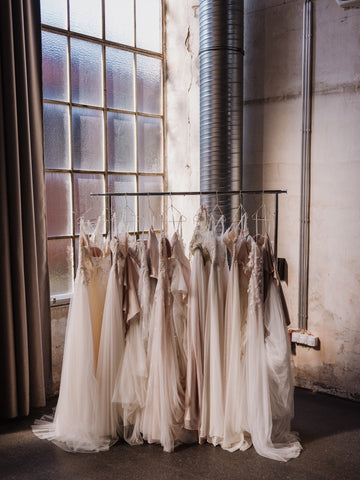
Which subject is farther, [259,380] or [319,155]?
[319,155]

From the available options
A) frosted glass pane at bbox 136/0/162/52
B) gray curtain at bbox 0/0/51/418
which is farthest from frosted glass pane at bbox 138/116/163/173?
gray curtain at bbox 0/0/51/418

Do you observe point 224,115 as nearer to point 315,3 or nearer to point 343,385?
point 315,3

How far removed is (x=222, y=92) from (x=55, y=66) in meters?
1.24

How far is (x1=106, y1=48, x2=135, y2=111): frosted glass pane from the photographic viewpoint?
4.06 m

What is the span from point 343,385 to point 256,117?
2.10 metres

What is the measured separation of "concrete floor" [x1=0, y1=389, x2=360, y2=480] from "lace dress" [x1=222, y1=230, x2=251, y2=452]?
0.35ft

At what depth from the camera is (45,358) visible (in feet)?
11.5

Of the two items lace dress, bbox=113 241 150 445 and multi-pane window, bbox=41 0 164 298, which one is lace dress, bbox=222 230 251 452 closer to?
lace dress, bbox=113 241 150 445

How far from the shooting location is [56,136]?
12.2 feet

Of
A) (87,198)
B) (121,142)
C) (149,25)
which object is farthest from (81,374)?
(149,25)

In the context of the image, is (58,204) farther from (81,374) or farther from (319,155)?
(319,155)

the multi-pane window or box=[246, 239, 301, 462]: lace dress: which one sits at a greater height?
the multi-pane window

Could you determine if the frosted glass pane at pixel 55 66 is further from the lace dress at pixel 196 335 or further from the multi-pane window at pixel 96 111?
the lace dress at pixel 196 335
